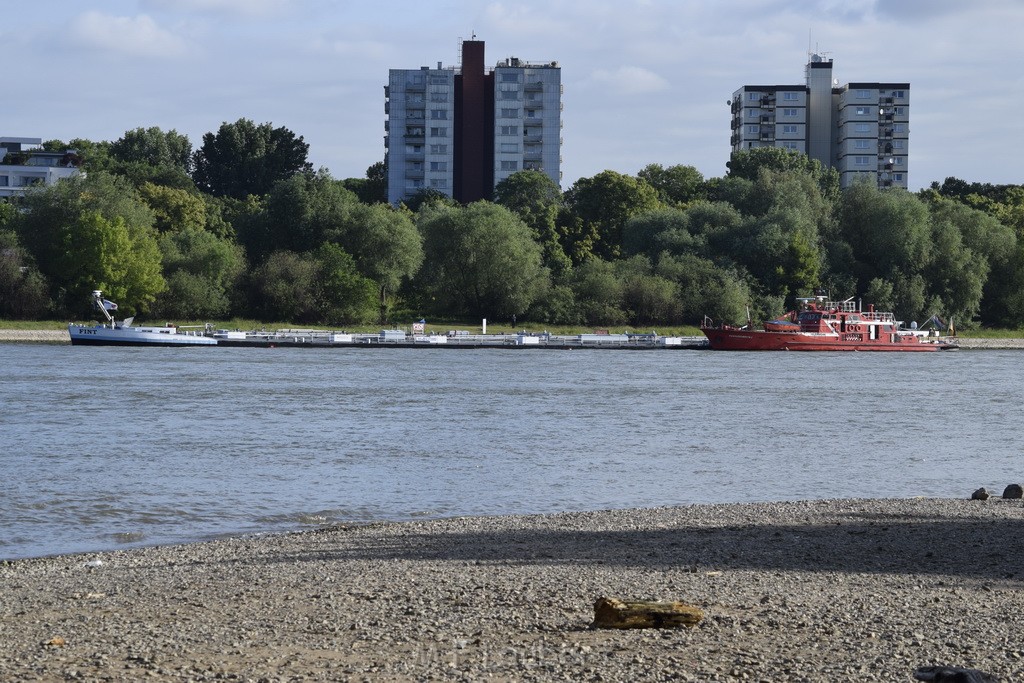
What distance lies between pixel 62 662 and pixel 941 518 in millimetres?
13611

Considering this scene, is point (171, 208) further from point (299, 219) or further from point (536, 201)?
point (536, 201)

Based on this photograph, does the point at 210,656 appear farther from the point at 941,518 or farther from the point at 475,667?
the point at 941,518

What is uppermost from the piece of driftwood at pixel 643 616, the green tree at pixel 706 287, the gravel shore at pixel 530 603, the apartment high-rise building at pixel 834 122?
the apartment high-rise building at pixel 834 122

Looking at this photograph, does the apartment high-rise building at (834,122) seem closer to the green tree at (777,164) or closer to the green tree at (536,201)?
the green tree at (777,164)

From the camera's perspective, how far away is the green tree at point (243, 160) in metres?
167

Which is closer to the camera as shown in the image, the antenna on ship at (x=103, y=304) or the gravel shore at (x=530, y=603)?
the gravel shore at (x=530, y=603)

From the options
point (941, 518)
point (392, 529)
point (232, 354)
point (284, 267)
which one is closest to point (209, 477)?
point (392, 529)

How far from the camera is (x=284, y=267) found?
108938mm

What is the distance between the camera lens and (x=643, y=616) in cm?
1208

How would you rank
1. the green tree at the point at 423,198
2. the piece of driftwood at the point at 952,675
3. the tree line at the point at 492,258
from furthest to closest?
the green tree at the point at 423,198 → the tree line at the point at 492,258 → the piece of driftwood at the point at 952,675

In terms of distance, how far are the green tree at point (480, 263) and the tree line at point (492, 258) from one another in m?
0.13

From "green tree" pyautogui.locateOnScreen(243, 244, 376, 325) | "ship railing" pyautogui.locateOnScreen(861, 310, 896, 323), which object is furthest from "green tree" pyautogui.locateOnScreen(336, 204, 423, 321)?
"ship railing" pyautogui.locateOnScreen(861, 310, 896, 323)

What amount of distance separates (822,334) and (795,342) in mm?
2211

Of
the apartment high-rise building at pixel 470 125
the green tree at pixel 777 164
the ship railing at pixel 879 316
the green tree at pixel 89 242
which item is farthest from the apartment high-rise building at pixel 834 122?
the green tree at pixel 89 242
